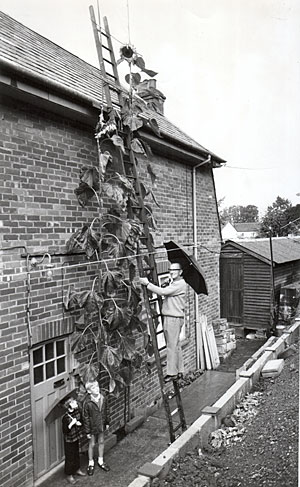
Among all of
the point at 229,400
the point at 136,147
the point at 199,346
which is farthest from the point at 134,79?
the point at 199,346

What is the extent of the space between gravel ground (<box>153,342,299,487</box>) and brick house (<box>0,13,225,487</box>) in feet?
4.95

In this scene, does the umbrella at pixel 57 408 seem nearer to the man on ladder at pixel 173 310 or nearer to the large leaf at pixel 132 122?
the man on ladder at pixel 173 310

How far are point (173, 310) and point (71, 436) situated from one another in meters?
1.89

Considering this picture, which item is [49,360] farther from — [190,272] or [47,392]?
[190,272]

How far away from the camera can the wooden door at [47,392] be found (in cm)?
466

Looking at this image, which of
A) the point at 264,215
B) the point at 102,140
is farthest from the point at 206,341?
the point at 102,140

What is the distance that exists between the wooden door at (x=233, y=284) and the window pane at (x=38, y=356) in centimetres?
808

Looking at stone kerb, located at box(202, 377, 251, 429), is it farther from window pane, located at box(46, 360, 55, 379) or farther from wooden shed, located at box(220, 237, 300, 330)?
wooden shed, located at box(220, 237, 300, 330)

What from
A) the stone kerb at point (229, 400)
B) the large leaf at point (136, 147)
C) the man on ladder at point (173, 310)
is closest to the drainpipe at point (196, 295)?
the stone kerb at point (229, 400)

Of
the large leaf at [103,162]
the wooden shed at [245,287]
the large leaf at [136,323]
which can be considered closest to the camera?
the large leaf at [103,162]

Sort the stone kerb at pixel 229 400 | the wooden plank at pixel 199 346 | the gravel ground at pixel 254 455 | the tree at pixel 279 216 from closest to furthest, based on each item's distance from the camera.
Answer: the gravel ground at pixel 254 455 → the tree at pixel 279 216 → the stone kerb at pixel 229 400 → the wooden plank at pixel 199 346

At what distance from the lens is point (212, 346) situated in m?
8.53

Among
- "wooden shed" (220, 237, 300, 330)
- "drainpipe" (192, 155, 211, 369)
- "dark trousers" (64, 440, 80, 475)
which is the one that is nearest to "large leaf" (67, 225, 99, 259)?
"dark trousers" (64, 440, 80, 475)

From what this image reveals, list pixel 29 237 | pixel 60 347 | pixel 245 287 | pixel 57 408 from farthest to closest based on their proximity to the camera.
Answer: pixel 245 287 < pixel 60 347 < pixel 57 408 < pixel 29 237
